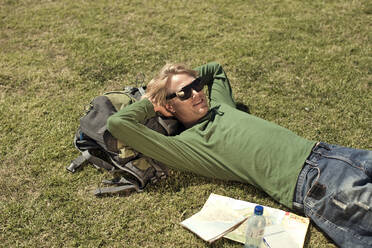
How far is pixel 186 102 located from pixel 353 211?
215 centimetres

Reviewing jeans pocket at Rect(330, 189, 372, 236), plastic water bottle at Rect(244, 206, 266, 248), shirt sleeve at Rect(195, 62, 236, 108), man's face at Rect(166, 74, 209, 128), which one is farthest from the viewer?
shirt sleeve at Rect(195, 62, 236, 108)

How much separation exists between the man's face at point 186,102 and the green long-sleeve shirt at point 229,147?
0.15 m

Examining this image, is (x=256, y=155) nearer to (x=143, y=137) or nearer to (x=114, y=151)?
(x=143, y=137)

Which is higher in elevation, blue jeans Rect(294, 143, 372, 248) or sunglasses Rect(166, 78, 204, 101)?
sunglasses Rect(166, 78, 204, 101)

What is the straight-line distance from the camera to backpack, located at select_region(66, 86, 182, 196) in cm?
454

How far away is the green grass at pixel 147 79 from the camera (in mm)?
4238

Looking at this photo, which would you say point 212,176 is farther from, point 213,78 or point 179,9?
point 179,9

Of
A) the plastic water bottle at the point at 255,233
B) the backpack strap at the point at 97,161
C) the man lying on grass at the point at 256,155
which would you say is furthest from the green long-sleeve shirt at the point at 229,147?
the backpack strap at the point at 97,161

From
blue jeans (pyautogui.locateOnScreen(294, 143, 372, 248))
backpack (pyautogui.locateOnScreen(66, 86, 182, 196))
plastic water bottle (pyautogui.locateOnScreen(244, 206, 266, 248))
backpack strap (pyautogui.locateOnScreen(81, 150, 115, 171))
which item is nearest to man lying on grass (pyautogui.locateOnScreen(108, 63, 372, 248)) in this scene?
blue jeans (pyautogui.locateOnScreen(294, 143, 372, 248))

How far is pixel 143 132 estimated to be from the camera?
13.9ft

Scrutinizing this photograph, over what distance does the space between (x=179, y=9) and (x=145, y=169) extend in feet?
17.3

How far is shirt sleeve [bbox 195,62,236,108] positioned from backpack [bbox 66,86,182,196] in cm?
76

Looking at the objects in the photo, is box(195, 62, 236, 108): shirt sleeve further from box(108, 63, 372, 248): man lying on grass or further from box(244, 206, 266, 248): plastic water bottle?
box(244, 206, 266, 248): plastic water bottle

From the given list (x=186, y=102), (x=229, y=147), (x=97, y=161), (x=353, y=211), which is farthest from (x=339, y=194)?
(x=97, y=161)
